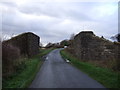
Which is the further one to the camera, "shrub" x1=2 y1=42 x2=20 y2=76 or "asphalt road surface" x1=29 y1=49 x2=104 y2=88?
"shrub" x1=2 y1=42 x2=20 y2=76

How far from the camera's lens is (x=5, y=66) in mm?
12383

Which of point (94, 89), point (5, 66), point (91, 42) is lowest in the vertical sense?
point (94, 89)

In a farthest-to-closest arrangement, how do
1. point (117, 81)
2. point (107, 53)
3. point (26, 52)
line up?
point (26, 52) → point (107, 53) → point (117, 81)

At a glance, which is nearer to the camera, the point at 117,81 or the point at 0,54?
the point at 117,81

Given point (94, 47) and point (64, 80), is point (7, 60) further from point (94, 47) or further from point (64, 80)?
point (94, 47)

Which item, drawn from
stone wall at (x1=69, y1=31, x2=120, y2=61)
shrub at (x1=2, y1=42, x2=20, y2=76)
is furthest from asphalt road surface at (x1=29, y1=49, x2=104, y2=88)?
stone wall at (x1=69, y1=31, x2=120, y2=61)

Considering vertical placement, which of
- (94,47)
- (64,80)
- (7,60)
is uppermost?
(94,47)

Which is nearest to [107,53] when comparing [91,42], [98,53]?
[98,53]

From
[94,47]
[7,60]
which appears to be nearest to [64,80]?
[7,60]

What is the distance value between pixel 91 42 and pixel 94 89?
1408cm

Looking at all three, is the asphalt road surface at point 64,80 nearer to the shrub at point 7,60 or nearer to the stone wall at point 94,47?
the shrub at point 7,60

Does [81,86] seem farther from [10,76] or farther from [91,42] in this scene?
[91,42]

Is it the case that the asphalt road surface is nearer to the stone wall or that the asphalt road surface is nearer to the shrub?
the shrub

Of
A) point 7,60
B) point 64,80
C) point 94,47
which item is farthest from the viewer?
point 94,47
